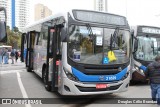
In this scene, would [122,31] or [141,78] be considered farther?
[141,78]

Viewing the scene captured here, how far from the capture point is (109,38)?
29.8 ft

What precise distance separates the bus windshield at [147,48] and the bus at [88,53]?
10.4 ft

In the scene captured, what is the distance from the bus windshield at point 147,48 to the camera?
497 inches

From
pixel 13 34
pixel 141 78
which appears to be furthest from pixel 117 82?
pixel 13 34

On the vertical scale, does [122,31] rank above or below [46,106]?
above

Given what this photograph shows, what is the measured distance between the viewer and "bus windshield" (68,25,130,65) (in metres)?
8.53

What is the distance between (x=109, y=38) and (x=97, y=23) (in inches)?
24.5

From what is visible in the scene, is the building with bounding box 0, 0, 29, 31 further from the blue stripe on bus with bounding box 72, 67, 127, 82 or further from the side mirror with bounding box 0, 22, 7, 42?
the blue stripe on bus with bounding box 72, 67, 127, 82

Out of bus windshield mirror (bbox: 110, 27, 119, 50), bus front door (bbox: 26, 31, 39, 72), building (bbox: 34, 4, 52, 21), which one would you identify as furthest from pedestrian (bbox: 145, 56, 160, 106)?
building (bbox: 34, 4, 52, 21)

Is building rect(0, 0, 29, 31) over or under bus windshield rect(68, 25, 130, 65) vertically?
over

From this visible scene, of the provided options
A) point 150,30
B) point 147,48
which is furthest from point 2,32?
point 150,30

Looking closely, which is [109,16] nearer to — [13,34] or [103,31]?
[103,31]

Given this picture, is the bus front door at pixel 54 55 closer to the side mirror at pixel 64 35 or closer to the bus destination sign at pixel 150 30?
the side mirror at pixel 64 35

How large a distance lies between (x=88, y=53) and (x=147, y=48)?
4.97 m
